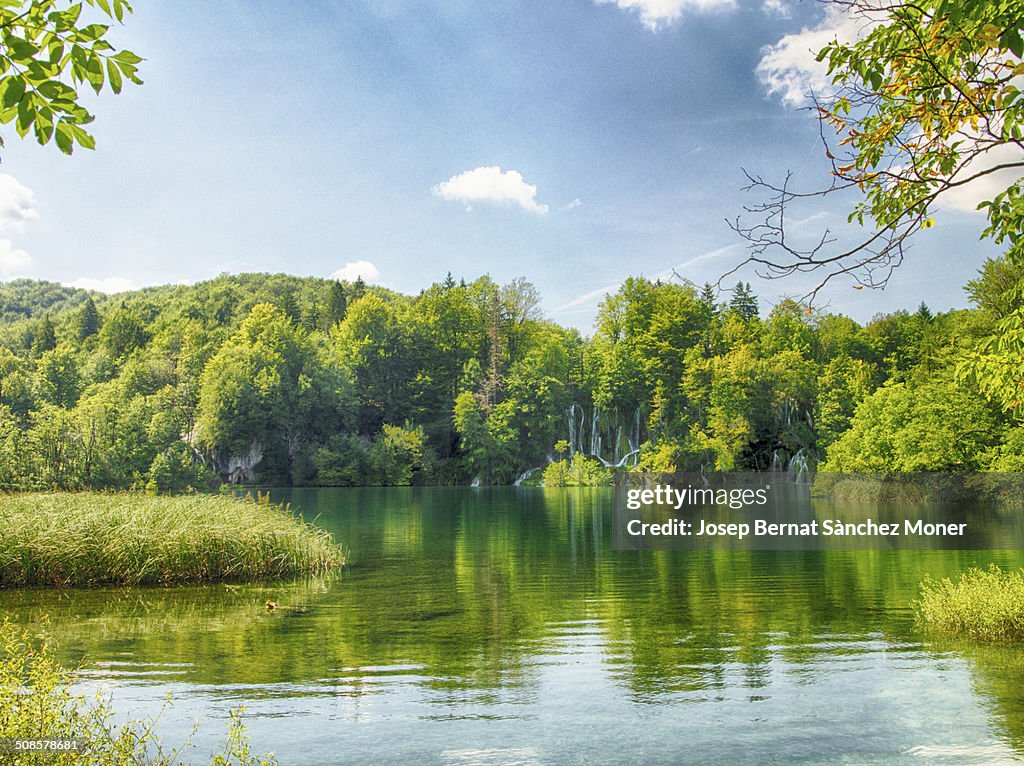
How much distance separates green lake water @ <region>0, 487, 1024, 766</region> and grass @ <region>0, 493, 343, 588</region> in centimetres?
102

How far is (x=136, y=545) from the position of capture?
796 inches

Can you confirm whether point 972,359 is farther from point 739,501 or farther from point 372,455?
point 372,455

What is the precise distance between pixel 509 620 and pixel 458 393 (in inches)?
Answer: 3642

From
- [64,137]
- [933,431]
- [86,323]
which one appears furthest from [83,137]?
[86,323]

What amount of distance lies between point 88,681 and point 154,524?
10221mm

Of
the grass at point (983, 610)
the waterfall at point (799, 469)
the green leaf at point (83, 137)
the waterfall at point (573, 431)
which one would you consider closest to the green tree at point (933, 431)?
the waterfall at point (799, 469)

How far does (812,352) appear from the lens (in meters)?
91.9

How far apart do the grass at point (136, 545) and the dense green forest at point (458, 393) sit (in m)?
46.3

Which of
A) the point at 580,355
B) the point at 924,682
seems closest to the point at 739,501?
the point at 580,355

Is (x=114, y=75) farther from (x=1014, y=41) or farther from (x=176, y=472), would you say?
(x=176, y=472)

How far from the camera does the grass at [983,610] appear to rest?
42.6ft

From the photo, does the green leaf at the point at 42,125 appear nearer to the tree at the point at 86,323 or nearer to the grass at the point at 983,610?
the grass at the point at 983,610

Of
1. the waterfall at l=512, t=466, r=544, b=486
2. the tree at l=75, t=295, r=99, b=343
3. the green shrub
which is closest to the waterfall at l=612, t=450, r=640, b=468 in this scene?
the green shrub

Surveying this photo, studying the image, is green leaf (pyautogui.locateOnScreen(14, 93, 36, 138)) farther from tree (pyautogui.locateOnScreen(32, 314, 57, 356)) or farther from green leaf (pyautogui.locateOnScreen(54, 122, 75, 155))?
tree (pyautogui.locateOnScreen(32, 314, 57, 356))
